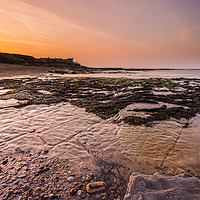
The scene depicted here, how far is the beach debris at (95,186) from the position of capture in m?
2.50

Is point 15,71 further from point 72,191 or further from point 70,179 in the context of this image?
point 72,191

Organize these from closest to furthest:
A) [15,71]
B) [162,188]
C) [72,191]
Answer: [162,188] → [72,191] → [15,71]

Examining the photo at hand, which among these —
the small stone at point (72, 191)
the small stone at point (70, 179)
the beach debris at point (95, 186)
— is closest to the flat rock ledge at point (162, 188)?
the beach debris at point (95, 186)

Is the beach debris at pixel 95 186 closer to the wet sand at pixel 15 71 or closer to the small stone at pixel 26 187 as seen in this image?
the small stone at pixel 26 187

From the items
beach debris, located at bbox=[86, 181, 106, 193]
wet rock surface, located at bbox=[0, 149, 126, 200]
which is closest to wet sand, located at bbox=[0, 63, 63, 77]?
wet rock surface, located at bbox=[0, 149, 126, 200]

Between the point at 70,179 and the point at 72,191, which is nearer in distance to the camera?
the point at 72,191

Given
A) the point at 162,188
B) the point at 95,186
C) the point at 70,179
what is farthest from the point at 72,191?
the point at 162,188

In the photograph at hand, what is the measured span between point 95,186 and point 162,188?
4.23 ft

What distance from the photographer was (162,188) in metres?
2.36

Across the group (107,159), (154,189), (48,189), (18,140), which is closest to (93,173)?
(107,159)

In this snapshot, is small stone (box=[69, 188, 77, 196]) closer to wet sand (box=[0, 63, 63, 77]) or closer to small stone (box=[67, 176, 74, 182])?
small stone (box=[67, 176, 74, 182])

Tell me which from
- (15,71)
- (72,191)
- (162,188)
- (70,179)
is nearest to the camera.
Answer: (162,188)

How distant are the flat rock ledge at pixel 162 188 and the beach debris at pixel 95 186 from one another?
55 cm

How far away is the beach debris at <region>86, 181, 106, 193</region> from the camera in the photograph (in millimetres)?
2496
